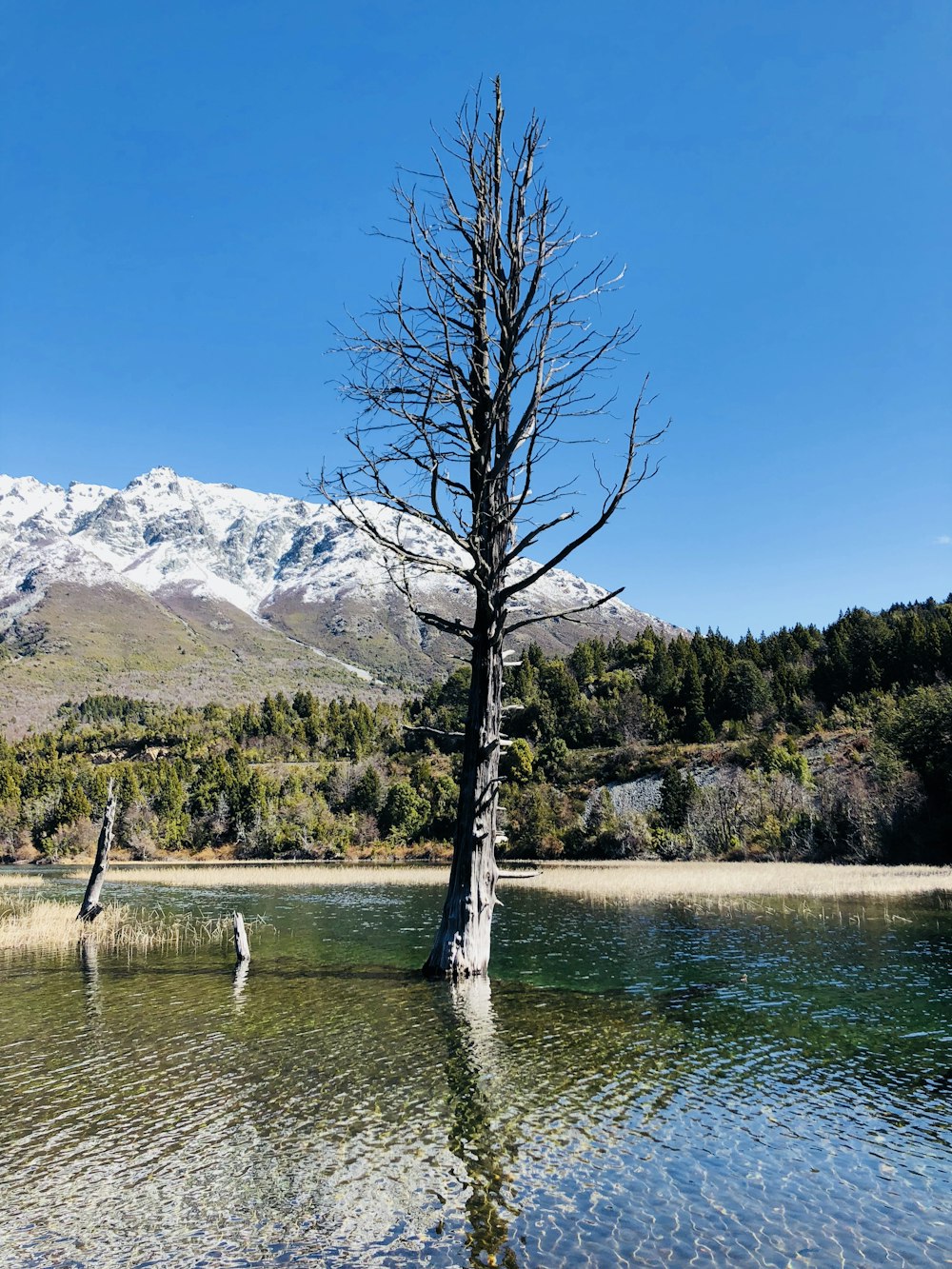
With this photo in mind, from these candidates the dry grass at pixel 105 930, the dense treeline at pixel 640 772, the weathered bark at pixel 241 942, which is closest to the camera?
the weathered bark at pixel 241 942

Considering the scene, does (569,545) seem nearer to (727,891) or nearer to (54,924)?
(54,924)

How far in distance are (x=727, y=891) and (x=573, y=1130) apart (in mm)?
34623

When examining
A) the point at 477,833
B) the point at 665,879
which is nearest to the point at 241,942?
the point at 477,833

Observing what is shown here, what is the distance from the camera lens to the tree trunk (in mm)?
16188

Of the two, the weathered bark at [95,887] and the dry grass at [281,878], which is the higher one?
the weathered bark at [95,887]

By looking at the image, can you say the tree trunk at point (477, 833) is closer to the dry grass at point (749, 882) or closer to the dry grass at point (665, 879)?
the dry grass at point (665, 879)

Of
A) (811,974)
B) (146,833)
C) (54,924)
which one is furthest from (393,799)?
(811,974)

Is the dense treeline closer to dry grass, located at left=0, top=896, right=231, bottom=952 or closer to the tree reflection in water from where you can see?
dry grass, located at left=0, top=896, right=231, bottom=952

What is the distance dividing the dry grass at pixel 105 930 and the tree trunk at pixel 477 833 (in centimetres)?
1123

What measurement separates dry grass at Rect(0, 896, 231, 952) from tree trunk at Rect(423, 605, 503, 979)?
1123 centimetres

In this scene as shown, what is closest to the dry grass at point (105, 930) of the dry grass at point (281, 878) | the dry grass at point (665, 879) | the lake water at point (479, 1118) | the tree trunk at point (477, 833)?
the lake water at point (479, 1118)

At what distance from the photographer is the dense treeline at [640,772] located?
2340 inches

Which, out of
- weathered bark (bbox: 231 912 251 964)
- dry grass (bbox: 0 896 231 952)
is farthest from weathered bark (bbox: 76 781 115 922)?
weathered bark (bbox: 231 912 251 964)

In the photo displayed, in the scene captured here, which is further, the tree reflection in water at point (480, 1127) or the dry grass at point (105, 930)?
the dry grass at point (105, 930)
